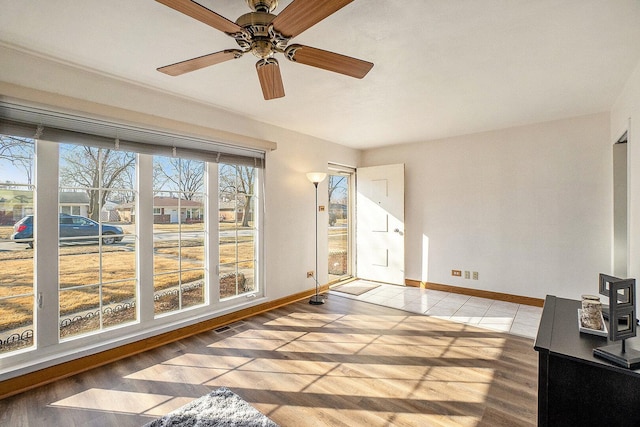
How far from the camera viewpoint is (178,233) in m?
3.11

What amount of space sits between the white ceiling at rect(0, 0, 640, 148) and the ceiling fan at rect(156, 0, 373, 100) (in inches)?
10.5

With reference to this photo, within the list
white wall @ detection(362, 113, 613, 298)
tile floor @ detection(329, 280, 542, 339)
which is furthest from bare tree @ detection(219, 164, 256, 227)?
white wall @ detection(362, 113, 613, 298)

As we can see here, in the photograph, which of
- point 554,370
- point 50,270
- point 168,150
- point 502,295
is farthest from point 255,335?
point 502,295

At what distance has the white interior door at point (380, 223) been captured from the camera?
5094 millimetres

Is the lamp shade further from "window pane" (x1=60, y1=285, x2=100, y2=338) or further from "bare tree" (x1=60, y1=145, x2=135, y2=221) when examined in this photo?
"window pane" (x1=60, y1=285, x2=100, y2=338)

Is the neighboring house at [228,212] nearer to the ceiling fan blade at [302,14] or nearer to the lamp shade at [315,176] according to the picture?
the lamp shade at [315,176]

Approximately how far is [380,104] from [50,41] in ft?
8.90

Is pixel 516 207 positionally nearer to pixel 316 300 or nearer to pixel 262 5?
pixel 316 300

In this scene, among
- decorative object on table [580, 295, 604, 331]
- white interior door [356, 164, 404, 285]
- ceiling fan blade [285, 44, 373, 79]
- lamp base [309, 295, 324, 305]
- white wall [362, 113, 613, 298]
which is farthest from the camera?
white interior door [356, 164, 404, 285]

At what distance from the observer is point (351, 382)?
7.42 feet

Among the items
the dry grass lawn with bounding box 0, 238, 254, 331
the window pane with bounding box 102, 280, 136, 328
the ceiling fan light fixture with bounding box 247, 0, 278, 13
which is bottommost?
the window pane with bounding box 102, 280, 136, 328

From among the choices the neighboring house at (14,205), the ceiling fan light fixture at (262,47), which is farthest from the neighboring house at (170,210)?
the ceiling fan light fixture at (262,47)

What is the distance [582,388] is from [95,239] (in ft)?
11.0

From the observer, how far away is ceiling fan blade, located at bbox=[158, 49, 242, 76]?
63.9 inches
